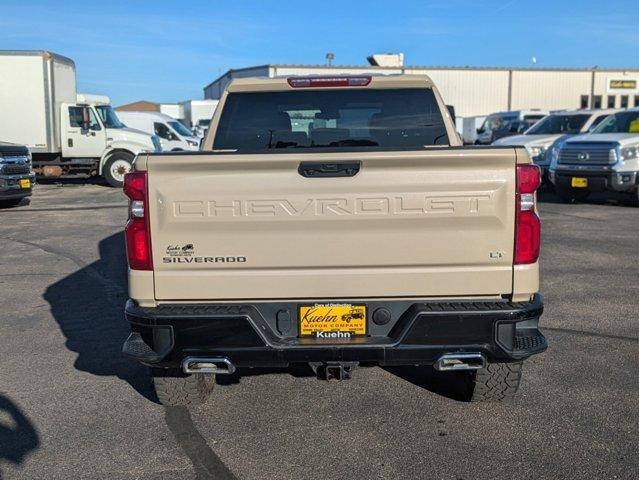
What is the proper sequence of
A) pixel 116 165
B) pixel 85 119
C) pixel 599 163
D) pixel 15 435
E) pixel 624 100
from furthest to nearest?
pixel 624 100
pixel 116 165
pixel 85 119
pixel 599 163
pixel 15 435

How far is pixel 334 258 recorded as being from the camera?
3600 millimetres

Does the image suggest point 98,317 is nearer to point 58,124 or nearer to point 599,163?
point 599,163

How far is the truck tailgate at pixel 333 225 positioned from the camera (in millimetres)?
3514

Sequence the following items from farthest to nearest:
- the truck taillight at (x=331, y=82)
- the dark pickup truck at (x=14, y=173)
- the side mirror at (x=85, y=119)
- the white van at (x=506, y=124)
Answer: the white van at (x=506, y=124), the side mirror at (x=85, y=119), the dark pickup truck at (x=14, y=173), the truck taillight at (x=331, y=82)

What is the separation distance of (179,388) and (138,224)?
46.9 inches

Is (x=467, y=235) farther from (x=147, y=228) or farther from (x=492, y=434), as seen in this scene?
(x=147, y=228)

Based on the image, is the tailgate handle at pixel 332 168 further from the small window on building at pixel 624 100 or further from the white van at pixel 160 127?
the small window on building at pixel 624 100

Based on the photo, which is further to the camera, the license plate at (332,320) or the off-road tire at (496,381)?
the off-road tire at (496,381)

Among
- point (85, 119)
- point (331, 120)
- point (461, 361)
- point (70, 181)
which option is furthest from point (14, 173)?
point (461, 361)

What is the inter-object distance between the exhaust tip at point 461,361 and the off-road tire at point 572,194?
12.2 m

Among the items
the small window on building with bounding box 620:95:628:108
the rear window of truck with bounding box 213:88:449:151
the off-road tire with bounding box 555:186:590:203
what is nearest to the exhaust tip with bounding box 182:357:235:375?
the rear window of truck with bounding box 213:88:449:151

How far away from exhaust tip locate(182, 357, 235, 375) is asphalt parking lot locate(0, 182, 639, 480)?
459mm

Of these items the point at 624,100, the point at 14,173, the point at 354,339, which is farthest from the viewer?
the point at 624,100

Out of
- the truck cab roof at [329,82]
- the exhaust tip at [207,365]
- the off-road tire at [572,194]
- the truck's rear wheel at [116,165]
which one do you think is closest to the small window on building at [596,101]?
the off-road tire at [572,194]
